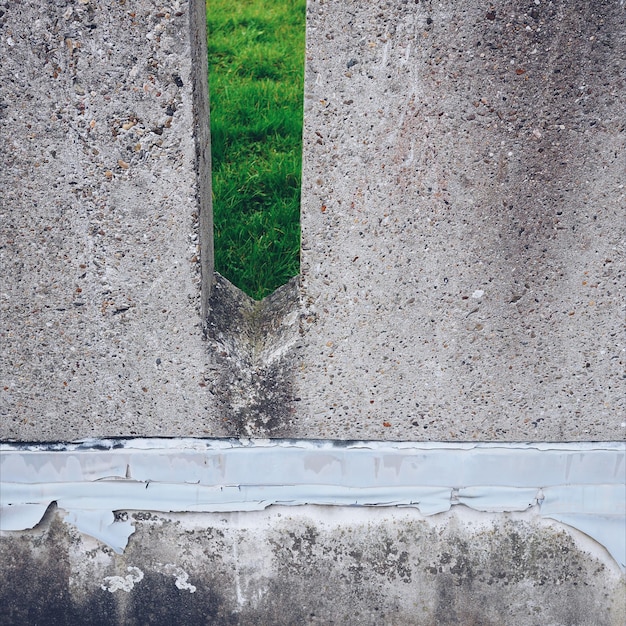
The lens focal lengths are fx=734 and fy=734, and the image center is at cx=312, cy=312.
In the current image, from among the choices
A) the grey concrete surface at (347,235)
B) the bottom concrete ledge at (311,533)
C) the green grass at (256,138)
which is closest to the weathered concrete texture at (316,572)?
the bottom concrete ledge at (311,533)

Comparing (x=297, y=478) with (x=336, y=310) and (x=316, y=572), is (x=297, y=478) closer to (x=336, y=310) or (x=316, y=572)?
(x=316, y=572)

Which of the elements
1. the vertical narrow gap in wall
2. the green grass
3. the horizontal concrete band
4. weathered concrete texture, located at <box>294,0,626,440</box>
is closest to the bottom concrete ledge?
the horizontal concrete band

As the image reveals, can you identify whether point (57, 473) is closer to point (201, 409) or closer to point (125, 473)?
point (125, 473)

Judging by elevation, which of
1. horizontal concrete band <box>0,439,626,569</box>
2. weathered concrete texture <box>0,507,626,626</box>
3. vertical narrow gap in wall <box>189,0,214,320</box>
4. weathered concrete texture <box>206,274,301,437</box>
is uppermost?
vertical narrow gap in wall <box>189,0,214,320</box>

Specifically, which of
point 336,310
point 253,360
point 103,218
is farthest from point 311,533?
point 103,218

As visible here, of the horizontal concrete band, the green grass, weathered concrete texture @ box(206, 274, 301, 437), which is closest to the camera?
weathered concrete texture @ box(206, 274, 301, 437)

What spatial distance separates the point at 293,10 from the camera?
3.62m

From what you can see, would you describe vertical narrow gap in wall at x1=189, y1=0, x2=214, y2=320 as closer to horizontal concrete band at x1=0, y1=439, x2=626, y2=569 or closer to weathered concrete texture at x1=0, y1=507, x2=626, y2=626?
horizontal concrete band at x1=0, y1=439, x2=626, y2=569

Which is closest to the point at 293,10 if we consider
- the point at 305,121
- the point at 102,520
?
the point at 305,121

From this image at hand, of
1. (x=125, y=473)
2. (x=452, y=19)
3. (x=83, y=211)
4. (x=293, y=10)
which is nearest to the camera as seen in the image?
(x=452, y=19)

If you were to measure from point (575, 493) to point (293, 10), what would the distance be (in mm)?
2742

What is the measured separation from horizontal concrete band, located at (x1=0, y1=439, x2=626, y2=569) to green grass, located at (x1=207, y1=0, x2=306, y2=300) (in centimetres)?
63

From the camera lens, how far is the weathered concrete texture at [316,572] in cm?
187

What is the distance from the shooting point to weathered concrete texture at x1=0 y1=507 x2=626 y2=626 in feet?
6.13
